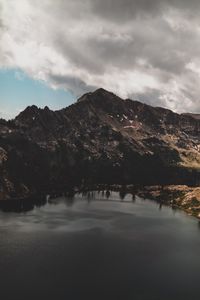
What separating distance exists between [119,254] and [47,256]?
3878 centimetres

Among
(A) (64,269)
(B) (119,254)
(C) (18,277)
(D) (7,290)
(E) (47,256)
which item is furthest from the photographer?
(B) (119,254)

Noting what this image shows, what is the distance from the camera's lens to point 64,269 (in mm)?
167875

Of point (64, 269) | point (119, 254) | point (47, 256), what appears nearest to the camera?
point (64, 269)

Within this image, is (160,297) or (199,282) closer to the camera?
(160,297)

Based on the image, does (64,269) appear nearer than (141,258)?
Yes

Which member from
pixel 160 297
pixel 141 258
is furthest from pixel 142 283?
pixel 141 258

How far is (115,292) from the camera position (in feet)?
481

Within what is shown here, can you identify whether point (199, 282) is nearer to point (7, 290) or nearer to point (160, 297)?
point (160, 297)

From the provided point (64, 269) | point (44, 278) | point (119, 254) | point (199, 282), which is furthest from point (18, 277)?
point (199, 282)

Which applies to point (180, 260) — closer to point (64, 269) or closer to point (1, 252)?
point (64, 269)

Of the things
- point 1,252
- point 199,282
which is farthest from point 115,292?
point 1,252

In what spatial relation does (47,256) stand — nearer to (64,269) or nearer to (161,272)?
(64,269)

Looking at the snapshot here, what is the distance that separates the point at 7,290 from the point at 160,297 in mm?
56764

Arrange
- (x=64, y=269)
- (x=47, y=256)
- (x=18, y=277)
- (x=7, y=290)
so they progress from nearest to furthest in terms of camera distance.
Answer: (x=7, y=290) < (x=18, y=277) < (x=64, y=269) < (x=47, y=256)
